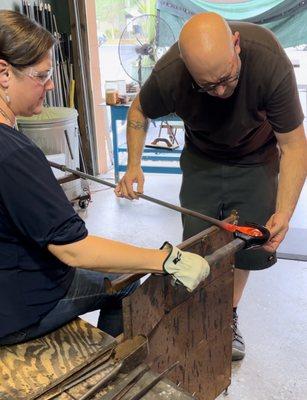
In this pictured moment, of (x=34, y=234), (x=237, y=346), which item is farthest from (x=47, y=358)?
(x=237, y=346)

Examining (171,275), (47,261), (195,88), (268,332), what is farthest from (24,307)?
(268,332)

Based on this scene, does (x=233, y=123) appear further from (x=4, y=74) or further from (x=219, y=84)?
(x=4, y=74)

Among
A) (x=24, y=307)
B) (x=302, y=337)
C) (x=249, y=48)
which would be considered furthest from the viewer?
(x=302, y=337)

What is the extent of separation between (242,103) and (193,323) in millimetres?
765

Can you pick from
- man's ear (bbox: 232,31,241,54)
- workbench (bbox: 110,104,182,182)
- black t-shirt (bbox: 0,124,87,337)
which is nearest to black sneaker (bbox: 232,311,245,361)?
black t-shirt (bbox: 0,124,87,337)

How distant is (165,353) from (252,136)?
87 cm

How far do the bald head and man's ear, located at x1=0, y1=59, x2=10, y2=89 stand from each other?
58 cm

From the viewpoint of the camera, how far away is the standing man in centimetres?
136

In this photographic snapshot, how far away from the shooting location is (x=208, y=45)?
1.30m

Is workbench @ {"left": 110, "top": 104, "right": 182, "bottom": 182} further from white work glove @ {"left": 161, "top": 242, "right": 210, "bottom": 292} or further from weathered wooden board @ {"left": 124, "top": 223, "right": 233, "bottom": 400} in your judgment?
white work glove @ {"left": 161, "top": 242, "right": 210, "bottom": 292}

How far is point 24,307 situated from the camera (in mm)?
1089

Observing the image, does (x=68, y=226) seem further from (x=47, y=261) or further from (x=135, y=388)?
(x=135, y=388)

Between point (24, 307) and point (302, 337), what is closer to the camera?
point (24, 307)

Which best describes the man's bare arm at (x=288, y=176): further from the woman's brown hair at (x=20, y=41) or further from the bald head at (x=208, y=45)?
the woman's brown hair at (x=20, y=41)
